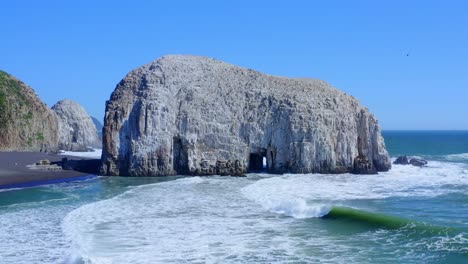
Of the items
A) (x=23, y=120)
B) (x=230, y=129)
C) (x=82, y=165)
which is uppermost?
(x=23, y=120)

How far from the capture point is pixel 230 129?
43594mm

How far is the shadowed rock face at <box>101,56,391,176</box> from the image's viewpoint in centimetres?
4222

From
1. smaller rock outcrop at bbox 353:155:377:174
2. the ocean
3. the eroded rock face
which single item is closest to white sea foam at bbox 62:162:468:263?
the ocean

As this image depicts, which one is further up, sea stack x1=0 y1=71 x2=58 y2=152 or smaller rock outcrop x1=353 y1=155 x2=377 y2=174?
sea stack x1=0 y1=71 x2=58 y2=152

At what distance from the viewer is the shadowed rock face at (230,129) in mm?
42219

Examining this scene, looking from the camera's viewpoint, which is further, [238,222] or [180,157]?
[180,157]

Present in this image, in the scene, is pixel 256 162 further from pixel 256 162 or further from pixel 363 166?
pixel 363 166

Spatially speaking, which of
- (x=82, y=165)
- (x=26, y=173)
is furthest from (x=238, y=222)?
(x=82, y=165)

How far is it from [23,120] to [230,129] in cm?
3429

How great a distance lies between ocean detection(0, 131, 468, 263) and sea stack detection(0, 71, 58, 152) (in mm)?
30528

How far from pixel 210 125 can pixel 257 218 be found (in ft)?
64.9

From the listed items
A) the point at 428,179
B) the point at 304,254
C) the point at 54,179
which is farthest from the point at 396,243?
the point at 54,179

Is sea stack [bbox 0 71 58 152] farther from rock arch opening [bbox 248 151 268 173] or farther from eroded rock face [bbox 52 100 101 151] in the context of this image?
rock arch opening [bbox 248 151 268 173]

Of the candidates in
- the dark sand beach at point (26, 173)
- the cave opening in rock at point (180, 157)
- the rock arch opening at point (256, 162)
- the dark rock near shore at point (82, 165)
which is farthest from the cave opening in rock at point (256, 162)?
the dark sand beach at point (26, 173)
